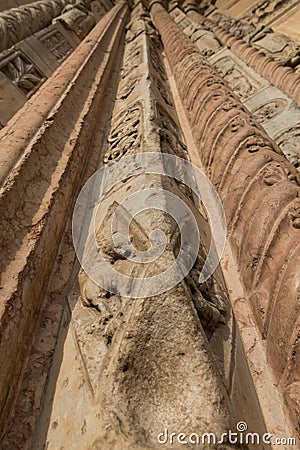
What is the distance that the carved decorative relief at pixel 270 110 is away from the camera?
2.52m

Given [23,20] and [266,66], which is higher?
[23,20]

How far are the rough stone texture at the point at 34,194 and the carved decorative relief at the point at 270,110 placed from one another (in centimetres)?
108

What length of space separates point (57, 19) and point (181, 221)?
3.21 metres

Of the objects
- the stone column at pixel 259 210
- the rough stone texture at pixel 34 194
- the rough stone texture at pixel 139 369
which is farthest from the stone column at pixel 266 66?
the rough stone texture at pixel 139 369

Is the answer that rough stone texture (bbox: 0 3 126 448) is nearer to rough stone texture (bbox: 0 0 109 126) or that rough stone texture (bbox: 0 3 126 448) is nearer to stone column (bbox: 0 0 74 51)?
rough stone texture (bbox: 0 0 109 126)

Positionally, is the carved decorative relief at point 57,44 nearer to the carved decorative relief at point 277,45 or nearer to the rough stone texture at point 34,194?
the rough stone texture at point 34,194

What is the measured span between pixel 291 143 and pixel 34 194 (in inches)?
57.9

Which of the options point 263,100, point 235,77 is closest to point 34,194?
point 263,100

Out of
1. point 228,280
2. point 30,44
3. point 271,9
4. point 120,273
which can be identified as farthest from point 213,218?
point 271,9

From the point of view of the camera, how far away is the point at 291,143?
215 cm

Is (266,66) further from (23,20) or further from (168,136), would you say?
(23,20)

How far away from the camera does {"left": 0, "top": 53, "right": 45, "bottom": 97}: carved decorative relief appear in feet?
7.64

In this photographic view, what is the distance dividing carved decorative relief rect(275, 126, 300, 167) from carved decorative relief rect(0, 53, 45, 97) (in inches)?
60.1

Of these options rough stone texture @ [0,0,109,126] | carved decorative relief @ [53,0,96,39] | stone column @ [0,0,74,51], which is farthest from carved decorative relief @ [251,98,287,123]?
carved decorative relief @ [53,0,96,39]
